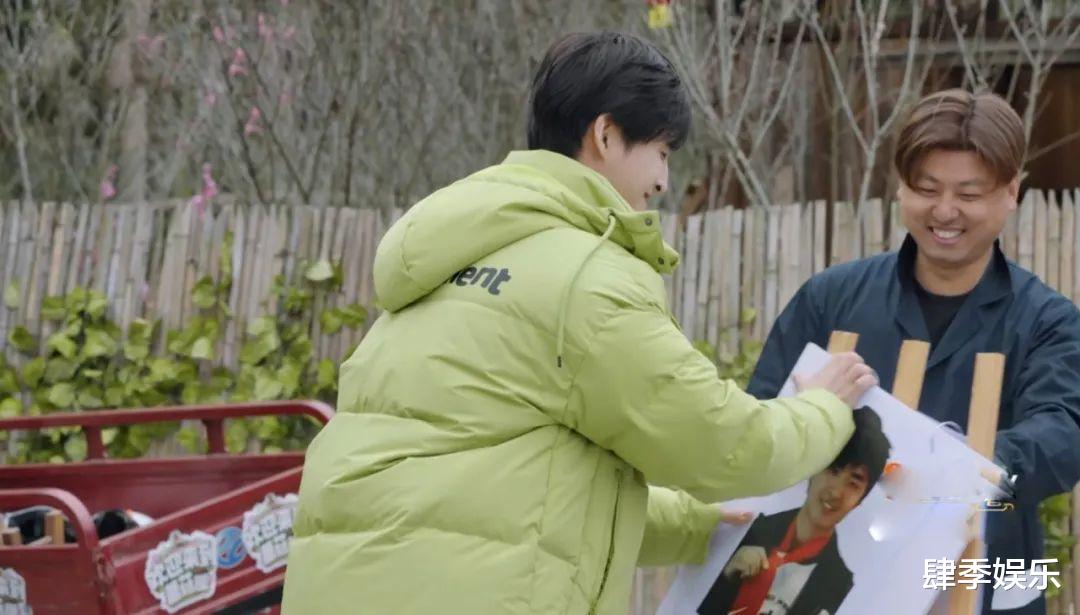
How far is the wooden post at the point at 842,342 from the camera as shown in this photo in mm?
3051

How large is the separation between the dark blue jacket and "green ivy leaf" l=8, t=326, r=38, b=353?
4.41 meters

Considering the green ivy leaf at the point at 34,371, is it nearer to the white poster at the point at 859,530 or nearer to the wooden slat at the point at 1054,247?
the wooden slat at the point at 1054,247

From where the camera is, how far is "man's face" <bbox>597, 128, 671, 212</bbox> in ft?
9.00

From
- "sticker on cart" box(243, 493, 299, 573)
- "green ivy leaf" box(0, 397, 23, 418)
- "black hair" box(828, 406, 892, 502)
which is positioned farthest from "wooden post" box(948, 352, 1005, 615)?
"green ivy leaf" box(0, 397, 23, 418)

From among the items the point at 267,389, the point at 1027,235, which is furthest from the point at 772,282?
the point at 267,389

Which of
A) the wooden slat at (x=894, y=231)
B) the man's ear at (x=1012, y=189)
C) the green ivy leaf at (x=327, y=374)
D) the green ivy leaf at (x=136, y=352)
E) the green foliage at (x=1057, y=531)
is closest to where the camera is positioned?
the man's ear at (x=1012, y=189)

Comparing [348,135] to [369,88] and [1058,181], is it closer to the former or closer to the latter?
[369,88]

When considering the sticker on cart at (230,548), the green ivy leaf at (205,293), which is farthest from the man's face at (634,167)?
the green ivy leaf at (205,293)

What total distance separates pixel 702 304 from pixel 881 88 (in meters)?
3.08

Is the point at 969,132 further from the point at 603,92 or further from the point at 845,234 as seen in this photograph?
the point at 845,234

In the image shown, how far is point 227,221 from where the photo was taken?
269 inches

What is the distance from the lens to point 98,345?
6812 millimetres

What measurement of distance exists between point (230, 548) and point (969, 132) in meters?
2.26

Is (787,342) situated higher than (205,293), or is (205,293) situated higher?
(787,342)
